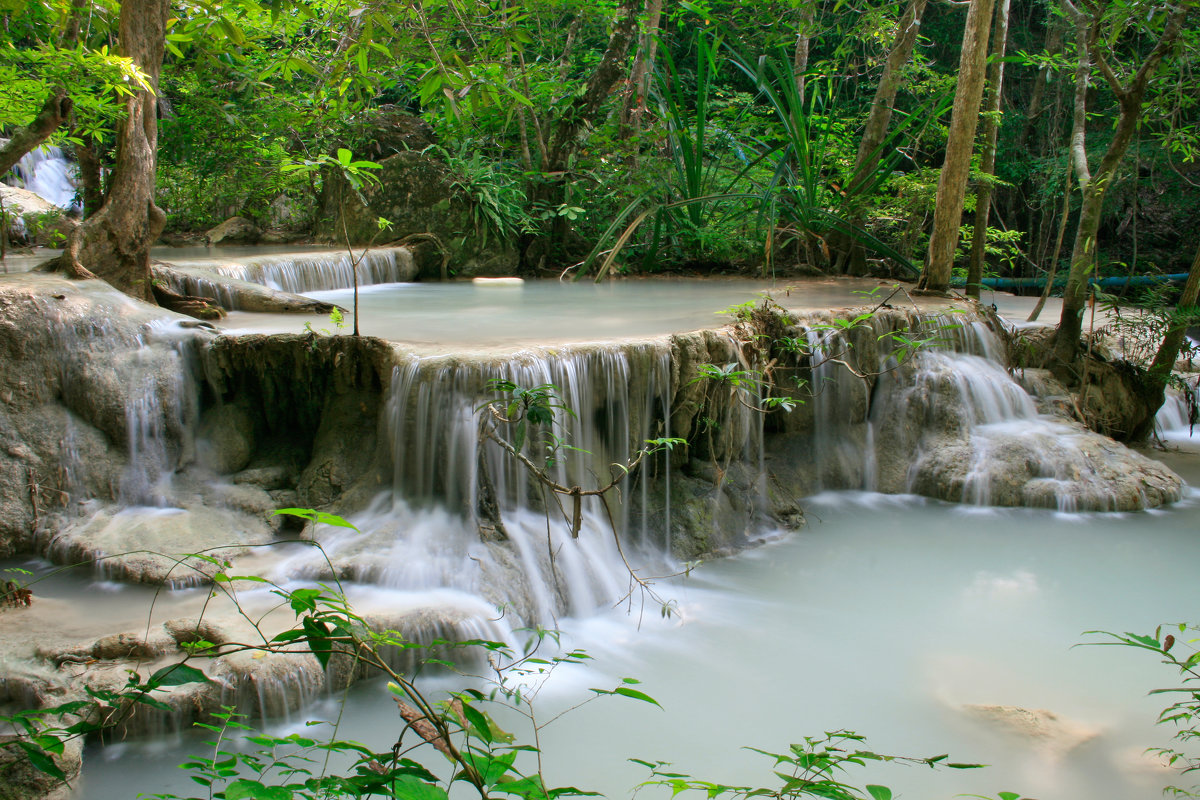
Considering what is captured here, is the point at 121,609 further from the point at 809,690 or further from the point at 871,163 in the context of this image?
the point at 871,163

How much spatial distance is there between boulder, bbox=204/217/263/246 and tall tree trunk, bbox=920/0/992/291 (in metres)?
8.87

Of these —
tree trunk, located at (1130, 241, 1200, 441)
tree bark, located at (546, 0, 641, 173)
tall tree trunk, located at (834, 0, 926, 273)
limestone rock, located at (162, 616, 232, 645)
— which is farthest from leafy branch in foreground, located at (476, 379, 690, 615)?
tree bark, located at (546, 0, 641, 173)

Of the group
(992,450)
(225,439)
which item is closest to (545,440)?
(225,439)

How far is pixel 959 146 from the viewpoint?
7.57 metres

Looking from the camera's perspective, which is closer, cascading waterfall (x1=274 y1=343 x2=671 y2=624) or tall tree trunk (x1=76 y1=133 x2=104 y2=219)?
cascading waterfall (x1=274 y1=343 x2=671 y2=624)

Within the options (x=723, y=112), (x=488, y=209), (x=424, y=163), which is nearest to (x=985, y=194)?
(x=723, y=112)

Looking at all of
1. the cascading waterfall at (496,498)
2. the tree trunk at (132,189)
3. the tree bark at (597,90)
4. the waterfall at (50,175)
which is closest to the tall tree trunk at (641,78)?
the tree bark at (597,90)

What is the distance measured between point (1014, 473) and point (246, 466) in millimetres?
5281

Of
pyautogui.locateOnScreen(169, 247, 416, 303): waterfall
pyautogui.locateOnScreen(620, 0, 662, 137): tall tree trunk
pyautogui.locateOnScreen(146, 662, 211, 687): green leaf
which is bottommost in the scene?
pyautogui.locateOnScreen(146, 662, 211, 687): green leaf

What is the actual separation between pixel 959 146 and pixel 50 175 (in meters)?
12.0

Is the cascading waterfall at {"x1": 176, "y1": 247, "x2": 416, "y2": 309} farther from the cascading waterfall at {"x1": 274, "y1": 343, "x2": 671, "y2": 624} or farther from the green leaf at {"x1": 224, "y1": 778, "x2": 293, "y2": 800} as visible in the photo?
the green leaf at {"x1": 224, "y1": 778, "x2": 293, "y2": 800}

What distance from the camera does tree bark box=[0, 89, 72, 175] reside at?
5.26 meters

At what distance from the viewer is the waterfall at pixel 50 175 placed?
11514mm

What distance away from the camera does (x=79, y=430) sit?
4.89 meters
